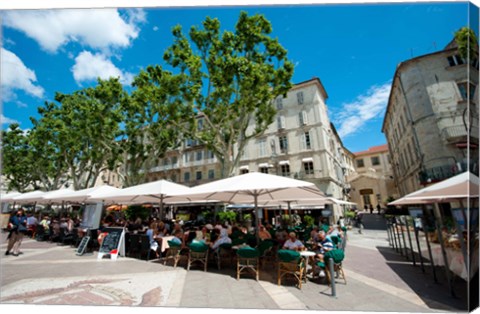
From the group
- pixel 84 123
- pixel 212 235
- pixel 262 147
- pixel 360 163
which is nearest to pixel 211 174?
pixel 262 147

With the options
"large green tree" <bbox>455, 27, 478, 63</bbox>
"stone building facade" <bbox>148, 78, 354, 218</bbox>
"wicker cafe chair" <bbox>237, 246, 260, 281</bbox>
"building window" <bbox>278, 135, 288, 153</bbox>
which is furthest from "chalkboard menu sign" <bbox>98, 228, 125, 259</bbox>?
"building window" <bbox>278, 135, 288, 153</bbox>

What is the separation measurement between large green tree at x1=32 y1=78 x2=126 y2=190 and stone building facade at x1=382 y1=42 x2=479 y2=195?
17874 millimetres

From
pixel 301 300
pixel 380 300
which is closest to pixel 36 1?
pixel 301 300

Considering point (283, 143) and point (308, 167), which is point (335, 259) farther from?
point (283, 143)

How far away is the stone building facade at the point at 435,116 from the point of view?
158 inches

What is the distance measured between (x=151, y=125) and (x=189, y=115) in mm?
4364

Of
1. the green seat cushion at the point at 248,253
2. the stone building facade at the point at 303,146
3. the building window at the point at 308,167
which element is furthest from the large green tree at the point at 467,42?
the building window at the point at 308,167

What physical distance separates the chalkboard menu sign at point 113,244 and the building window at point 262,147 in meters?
19.2

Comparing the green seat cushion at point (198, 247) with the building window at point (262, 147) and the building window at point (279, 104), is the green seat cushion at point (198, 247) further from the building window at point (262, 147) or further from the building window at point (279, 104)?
the building window at point (279, 104)

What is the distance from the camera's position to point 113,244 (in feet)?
24.3

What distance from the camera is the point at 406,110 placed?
5.05 m

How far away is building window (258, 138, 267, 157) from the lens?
2552cm

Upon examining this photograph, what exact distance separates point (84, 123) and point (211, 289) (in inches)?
727

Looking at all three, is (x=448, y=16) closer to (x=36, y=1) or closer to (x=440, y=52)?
(x=440, y=52)
